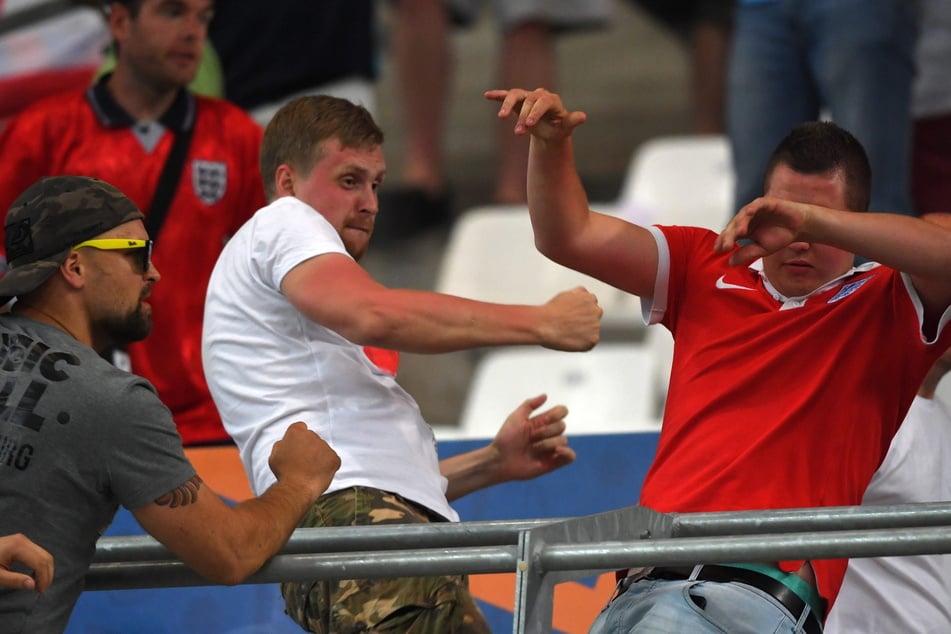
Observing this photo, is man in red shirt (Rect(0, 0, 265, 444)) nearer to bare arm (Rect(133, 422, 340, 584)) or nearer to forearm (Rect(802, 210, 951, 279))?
bare arm (Rect(133, 422, 340, 584))

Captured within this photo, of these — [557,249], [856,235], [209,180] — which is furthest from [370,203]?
[209,180]

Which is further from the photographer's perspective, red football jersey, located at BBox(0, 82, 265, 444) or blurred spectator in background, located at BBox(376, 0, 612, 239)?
blurred spectator in background, located at BBox(376, 0, 612, 239)

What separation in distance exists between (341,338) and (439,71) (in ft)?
13.9

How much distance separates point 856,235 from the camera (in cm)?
262

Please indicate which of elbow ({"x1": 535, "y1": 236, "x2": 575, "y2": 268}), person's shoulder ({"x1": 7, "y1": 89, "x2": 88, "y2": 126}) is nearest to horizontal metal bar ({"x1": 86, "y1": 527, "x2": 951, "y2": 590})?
elbow ({"x1": 535, "y1": 236, "x2": 575, "y2": 268})

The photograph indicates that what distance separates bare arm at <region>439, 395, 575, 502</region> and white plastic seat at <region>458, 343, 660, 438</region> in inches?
83.7

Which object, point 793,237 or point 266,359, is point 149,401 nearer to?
point 266,359

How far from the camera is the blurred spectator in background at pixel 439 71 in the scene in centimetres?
677

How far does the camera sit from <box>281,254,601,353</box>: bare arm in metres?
2.78

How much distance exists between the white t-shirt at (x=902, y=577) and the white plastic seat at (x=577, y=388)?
2.20 m

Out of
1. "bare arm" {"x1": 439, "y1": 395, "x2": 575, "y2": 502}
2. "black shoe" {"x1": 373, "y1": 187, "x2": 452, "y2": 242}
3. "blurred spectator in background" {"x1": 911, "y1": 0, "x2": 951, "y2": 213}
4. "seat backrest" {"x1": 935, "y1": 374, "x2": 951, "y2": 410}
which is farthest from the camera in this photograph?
"black shoe" {"x1": 373, "y1": 187, "x2": 452, "y2": 242}

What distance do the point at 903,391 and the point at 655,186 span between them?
4.10 meters

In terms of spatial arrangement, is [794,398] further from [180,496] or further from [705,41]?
[705,41]

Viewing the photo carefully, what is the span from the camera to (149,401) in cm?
252
